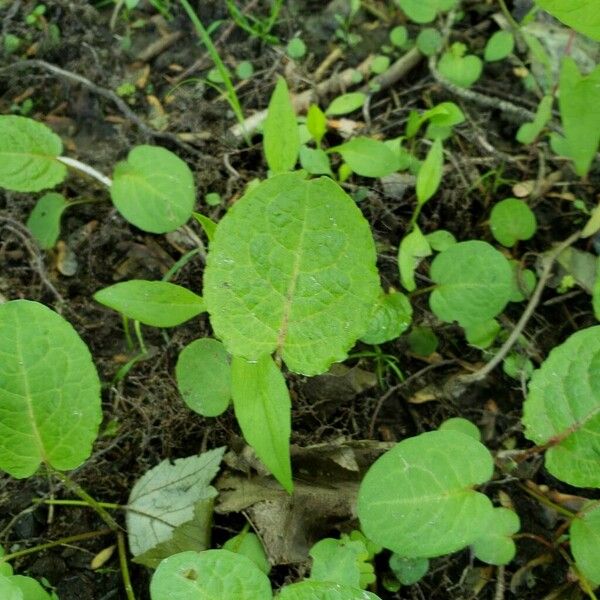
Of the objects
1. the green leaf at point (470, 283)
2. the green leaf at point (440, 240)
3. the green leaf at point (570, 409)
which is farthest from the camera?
the green leaf at point (440, 240)

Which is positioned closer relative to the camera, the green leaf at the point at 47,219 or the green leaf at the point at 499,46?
the green leaf at the point at 47,219

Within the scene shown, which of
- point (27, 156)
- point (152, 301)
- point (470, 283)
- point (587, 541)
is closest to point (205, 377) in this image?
point (152, 301)

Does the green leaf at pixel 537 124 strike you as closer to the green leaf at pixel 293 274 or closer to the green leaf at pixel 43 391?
the green leaf at pixel 293 274

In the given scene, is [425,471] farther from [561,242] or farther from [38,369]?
[561,242]

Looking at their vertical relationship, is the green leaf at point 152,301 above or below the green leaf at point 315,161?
below

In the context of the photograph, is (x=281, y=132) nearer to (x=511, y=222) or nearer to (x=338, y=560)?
(x=511, y=222)

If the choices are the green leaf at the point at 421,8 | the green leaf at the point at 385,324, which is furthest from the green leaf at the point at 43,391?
the green leaf at the point at 421,8
